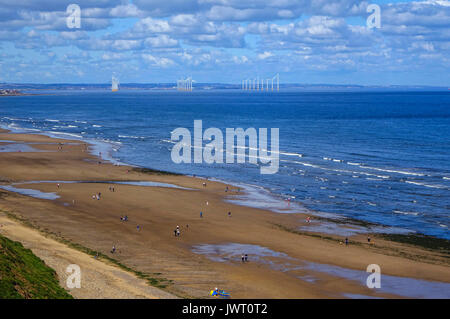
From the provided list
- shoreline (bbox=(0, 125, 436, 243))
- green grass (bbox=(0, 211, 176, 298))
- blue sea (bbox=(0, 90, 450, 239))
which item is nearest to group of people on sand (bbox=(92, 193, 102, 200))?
green grass (bbox=(0, 211, 176, 298))

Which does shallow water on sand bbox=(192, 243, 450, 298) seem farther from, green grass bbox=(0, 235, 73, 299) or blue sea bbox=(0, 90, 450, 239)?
green grass bbox=(0, 235, 73, 299)

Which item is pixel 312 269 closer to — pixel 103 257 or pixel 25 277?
pixel 103 257

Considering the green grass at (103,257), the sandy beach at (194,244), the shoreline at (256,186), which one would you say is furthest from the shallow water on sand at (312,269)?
the shoreline at (256,186)

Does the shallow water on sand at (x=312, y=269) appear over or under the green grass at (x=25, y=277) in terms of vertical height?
under

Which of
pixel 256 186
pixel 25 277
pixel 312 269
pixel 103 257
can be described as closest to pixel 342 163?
pixel 256 186

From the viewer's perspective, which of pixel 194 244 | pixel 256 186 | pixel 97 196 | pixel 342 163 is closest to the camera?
pixel 194 244

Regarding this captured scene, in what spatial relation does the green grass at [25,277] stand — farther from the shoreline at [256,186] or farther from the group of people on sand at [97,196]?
the shoreline at [256,186]
